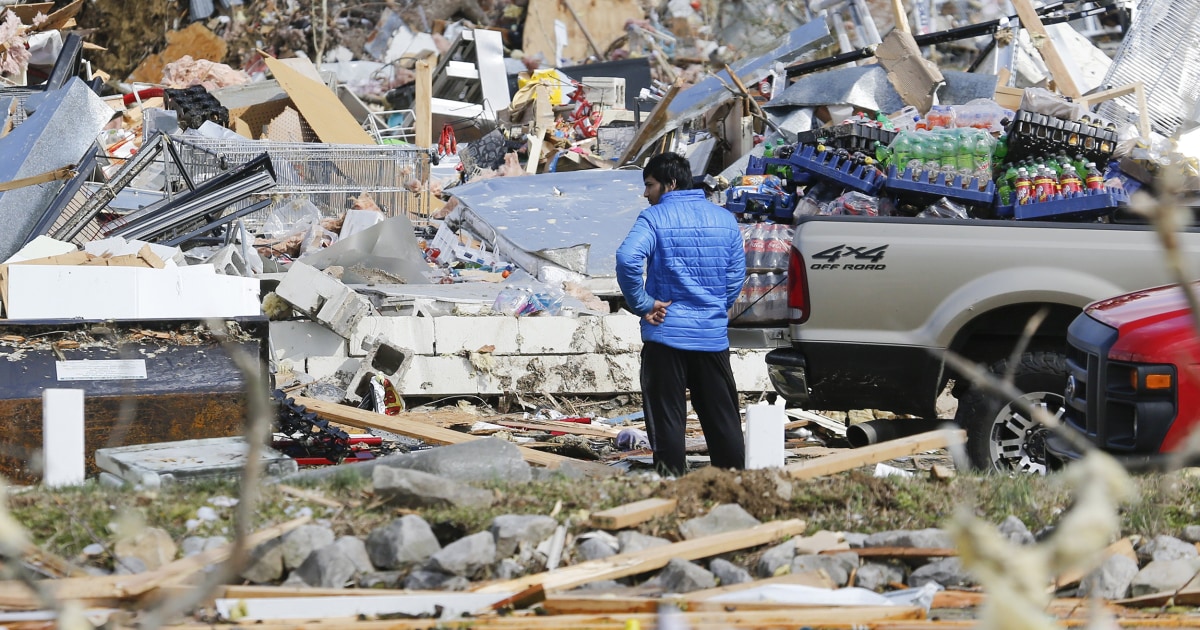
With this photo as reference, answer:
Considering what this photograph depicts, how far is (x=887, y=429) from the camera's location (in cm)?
696

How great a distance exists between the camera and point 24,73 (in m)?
18.8

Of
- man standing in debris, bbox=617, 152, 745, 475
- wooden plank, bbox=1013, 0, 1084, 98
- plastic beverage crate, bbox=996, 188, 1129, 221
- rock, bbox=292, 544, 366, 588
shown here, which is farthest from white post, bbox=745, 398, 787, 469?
wooden plank, bbox=1013, 0, 1084, 98

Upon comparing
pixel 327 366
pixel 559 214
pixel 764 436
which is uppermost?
pixel 559 214

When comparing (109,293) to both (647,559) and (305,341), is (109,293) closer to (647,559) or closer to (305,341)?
(305,341)

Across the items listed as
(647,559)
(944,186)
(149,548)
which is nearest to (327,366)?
(944,186)

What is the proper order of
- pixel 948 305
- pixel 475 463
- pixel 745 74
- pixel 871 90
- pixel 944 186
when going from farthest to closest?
pixel 745 74, pixel 871 90, pixel 944 186, pixel 948 305, pixel 475 463

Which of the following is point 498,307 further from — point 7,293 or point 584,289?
point 7,293

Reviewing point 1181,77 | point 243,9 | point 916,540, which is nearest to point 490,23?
point 243,9

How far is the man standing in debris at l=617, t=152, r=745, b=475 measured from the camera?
6.15 meters

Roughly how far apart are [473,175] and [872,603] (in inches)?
537

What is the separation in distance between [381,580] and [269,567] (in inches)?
13.9

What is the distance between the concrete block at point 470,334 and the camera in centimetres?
981

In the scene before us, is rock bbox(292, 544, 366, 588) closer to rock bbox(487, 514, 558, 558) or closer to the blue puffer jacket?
rock bbox(487, 514, 558, 558)

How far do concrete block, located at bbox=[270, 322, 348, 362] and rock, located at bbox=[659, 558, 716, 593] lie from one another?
6150mm
